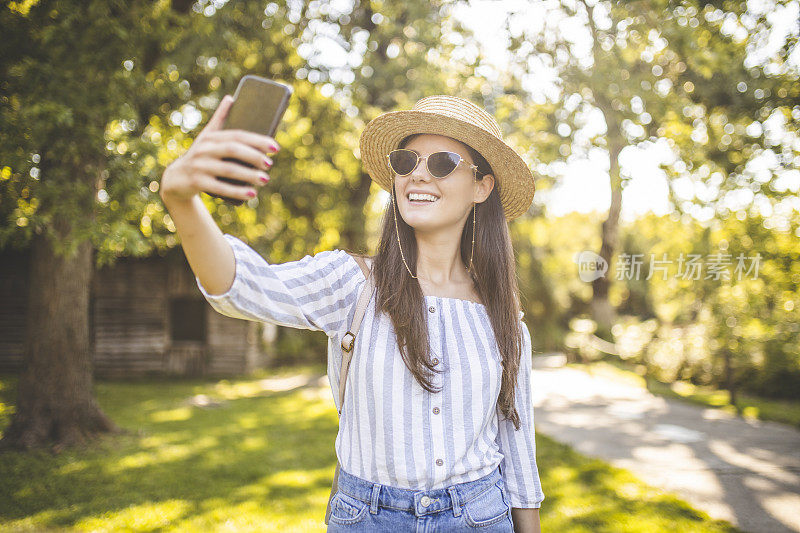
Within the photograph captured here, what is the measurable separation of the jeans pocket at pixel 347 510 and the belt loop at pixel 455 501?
0.27 meters

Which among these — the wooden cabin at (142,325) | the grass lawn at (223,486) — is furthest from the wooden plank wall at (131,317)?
the grass lawn at (223,486)

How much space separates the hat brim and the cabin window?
15.6 metres

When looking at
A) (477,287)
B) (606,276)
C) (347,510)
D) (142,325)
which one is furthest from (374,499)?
(606,276)

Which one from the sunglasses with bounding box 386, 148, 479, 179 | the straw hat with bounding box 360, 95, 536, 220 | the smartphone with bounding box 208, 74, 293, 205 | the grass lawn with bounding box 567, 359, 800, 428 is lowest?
the grass lawn with bounding box 567, 359, 800, 428

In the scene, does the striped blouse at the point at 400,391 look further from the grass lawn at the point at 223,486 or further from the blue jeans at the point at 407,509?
the grass lawn at the point at 223,486

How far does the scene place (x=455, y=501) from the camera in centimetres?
179

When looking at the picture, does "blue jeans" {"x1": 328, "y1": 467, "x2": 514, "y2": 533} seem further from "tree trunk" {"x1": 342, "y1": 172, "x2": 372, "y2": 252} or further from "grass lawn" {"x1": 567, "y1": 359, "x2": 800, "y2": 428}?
"tree trunk" {"x1": 342, "y1": 172, "x2": 372, "y2": 252}

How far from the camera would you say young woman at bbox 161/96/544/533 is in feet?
5.18

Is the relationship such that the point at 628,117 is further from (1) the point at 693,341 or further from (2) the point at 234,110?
(1) the point at 693,341

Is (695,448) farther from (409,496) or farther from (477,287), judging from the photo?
(409,496)

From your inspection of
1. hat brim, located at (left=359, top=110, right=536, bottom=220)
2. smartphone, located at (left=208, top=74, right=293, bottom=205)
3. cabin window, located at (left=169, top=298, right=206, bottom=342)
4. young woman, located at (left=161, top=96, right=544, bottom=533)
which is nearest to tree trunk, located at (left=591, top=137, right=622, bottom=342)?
hat brim, located at (left=359, top=110, right=536, bottom=220)

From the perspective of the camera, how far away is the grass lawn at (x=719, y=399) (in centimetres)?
941
